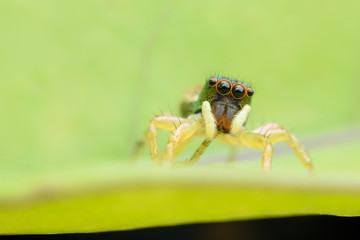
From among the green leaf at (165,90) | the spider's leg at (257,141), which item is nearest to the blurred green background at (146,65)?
the green leaf at (165,90)

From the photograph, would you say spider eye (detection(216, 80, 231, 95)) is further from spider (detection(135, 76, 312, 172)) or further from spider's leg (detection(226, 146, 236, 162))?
spider's leg (detection(226, 146, 236, 162))

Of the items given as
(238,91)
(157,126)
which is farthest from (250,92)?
(157,126)

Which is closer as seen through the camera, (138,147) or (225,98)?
(138,147)

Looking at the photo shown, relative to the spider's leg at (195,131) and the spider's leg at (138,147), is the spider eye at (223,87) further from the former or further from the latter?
the spider's leg at (138,147)

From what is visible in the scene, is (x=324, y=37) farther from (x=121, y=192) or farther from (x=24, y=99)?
(x=121, y=192)

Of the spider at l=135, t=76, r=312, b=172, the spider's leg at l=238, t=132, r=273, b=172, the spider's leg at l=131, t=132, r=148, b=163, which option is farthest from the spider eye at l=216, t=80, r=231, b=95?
the spider's leg at l=131, t=132, r=148, b=163

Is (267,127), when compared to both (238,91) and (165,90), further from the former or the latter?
(165,90)

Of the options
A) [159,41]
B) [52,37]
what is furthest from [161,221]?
[159,41]
